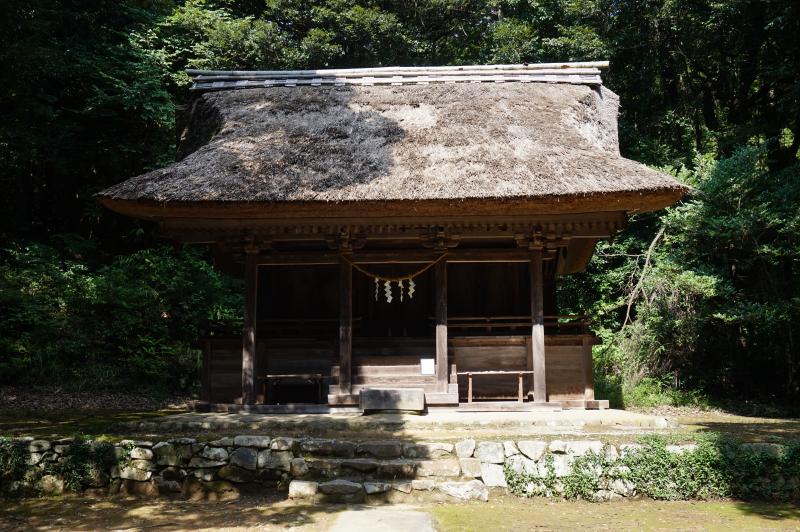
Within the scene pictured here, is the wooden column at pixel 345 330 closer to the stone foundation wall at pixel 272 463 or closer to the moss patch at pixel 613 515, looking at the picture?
the stone foundation wall at pixel 272 463

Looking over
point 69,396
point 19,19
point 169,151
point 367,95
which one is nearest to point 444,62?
point 169,151

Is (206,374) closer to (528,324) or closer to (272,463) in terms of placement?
(272,463)

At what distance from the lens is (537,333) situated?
35.2ft

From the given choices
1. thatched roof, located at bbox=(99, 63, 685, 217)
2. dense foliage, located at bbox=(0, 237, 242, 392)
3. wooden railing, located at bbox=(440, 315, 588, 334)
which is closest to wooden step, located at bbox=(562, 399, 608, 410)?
wooden railing, located at bbox=(440, 315, 588, 334)

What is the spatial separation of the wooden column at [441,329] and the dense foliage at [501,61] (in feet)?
21.8

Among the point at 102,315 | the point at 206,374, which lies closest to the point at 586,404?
the point at 206,374

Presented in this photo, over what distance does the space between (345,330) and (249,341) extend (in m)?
1.59

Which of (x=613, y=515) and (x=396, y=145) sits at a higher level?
(x=396, y=145)

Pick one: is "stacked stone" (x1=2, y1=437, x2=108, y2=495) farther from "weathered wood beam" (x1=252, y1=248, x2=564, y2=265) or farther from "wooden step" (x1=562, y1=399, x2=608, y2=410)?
"wooden step" (x1=562, y1=399, x2=608, y2=410)

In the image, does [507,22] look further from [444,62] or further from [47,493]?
[47,493]

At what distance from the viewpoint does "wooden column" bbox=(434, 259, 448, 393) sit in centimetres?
1073

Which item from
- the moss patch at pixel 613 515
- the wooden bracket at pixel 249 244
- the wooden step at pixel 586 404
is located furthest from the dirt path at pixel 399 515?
the wooden bracket at pixel 249 244

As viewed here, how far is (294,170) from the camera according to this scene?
10.4 m

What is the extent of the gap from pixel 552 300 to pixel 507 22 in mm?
14520
